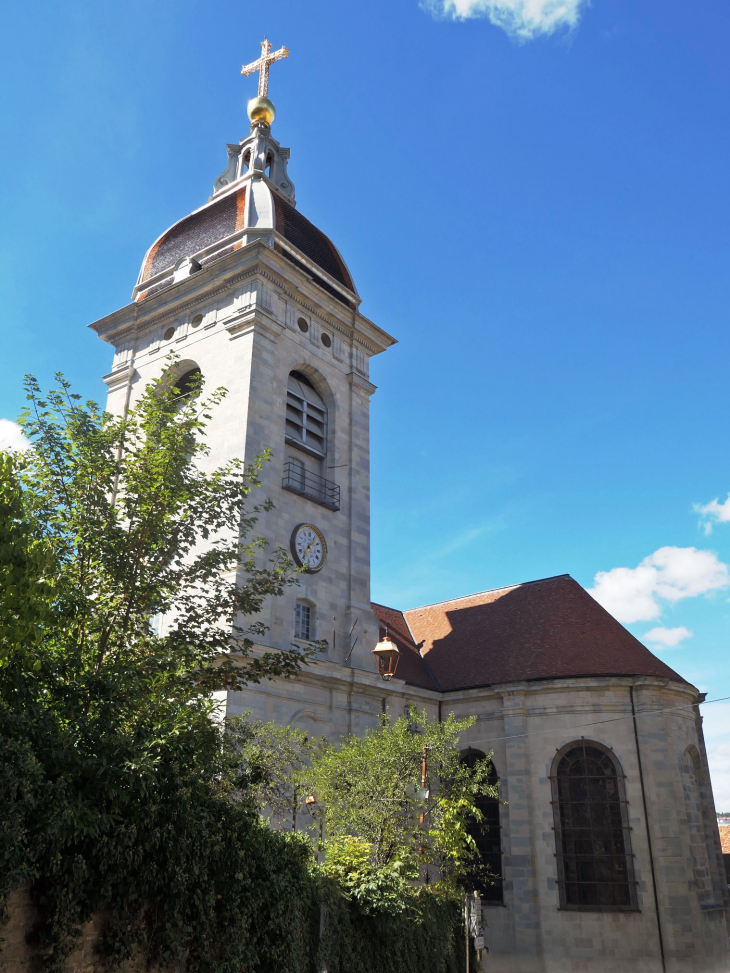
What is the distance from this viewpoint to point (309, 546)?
2708 centimetres

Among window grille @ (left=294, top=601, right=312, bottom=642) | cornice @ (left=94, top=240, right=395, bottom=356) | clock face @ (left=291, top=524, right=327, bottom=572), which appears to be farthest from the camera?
cornice @ (left=94, top=240, right=395, bottom=356)

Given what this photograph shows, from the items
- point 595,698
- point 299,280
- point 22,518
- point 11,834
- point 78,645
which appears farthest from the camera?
point 299,280

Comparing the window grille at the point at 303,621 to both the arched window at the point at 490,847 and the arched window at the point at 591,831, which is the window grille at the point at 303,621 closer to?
the arched window at the point at 490,847

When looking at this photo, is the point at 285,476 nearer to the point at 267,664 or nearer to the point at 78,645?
the point at 267,664

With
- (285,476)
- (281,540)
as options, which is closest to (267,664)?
(281,540)

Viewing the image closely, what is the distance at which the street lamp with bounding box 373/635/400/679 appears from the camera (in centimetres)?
2233

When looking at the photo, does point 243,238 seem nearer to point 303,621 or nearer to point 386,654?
point 303,621

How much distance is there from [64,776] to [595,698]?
21.0 meters

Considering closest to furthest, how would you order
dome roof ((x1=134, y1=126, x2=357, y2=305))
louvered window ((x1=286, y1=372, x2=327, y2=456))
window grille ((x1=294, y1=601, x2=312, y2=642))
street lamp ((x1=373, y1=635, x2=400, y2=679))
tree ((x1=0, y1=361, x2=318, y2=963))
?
tree ((x1=0, y1=361, x2=318, y2=963))
street lamp ((x1=373, y1=635, x2=400, y2=679))
window grille ((x1=294, y1=601, x2=312, y2=642))
louvered window ((x1=286, y1=372, x2=327, y2=456))
dome roof ((x1=134, y1=126, x2=357, y2=305))

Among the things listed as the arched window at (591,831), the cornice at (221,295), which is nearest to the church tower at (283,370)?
the cornice at (221,295)

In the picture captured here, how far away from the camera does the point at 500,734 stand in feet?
91.1

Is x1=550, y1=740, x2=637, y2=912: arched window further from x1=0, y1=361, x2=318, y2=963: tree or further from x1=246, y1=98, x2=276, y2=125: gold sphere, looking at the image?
x1=246, y1=98, x2=276, y2=125: gold sphere

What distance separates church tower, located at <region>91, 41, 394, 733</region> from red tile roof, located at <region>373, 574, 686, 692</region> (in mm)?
4872

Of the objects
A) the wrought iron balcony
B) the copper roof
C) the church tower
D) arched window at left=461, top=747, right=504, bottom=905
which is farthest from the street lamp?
the copper roof
